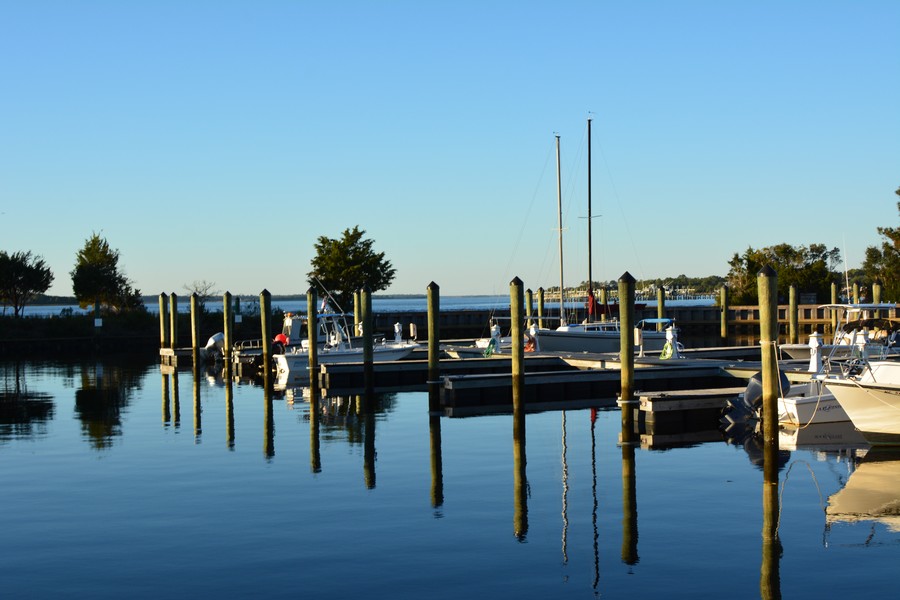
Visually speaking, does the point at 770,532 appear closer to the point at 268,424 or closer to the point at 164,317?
the point at 268,424

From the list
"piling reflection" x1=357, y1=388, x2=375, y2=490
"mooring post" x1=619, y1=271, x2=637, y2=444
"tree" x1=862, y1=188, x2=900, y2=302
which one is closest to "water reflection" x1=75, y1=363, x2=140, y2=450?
"piling reflection" x1=357, y1=388, x2=375, y2=490

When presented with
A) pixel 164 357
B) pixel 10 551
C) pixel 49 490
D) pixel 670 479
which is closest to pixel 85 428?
pixel 49 490

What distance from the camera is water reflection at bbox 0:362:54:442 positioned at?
2719cm

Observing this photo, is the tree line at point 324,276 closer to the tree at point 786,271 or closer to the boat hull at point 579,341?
the tree at point 786,271

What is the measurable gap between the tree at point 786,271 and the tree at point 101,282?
47.8m

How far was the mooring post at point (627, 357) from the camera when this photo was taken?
76.2ft

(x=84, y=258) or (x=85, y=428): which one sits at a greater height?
(x=84, y=258)

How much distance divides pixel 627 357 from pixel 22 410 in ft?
62.8

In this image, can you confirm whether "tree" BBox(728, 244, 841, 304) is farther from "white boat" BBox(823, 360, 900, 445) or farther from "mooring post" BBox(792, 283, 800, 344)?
"white boat" BBox(823, 360, 900, 445)

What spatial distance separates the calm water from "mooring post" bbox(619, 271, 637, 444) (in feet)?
2.36

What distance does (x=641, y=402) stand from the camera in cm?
2448

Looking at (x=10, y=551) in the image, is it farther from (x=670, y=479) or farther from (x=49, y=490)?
(x=670, y=479)

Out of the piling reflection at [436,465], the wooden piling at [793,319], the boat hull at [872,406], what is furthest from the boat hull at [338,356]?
the boat hull at [872,406]

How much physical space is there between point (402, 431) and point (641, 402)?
5.85m
